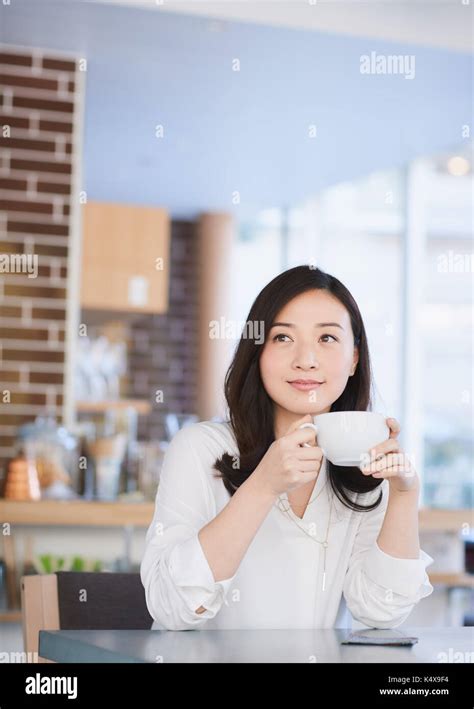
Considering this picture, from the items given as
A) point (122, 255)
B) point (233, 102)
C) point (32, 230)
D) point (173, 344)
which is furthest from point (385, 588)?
point (173, 344)

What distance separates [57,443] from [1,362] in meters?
0.68

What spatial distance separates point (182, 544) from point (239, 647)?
0.75ft

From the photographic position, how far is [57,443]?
379cm

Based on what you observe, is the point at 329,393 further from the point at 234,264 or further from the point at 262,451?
the point at 234,264

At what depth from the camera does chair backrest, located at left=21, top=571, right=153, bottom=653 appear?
1.55 metres

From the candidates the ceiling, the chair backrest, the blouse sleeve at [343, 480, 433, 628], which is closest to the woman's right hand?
the blouse sleeve at [343, 480, 433, 628]

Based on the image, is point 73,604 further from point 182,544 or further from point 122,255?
point 122,255

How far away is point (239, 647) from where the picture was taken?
1.13 metres

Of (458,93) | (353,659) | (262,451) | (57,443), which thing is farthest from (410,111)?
(353,659)

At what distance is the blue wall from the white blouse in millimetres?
2903
